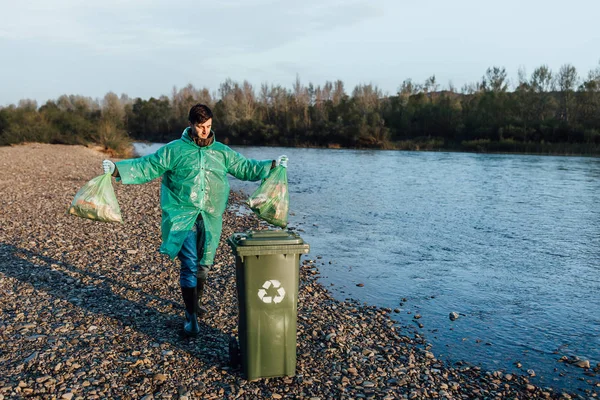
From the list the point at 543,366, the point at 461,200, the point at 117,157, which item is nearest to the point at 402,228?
the point at 461,200

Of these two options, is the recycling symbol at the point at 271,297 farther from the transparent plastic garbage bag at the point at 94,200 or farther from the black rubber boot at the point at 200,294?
the transparent plastic garbage bag at the point at 94,200

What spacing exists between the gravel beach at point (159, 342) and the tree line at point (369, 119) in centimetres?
2600

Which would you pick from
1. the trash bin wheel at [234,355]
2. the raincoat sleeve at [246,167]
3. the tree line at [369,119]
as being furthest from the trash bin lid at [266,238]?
the tree line at [369,119]

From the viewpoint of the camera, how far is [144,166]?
449cm

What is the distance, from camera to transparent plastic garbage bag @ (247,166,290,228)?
181 inches

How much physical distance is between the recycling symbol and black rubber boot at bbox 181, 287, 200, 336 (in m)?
1.09

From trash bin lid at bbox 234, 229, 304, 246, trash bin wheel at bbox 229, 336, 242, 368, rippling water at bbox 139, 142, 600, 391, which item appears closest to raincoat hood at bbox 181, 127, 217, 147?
trash bin lid at bbox 234, 229, 304, 246

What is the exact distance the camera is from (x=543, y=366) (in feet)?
16.7

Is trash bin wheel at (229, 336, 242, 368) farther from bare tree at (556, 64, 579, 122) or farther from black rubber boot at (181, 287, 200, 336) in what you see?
bare tree at (556, 64, 579, 122)

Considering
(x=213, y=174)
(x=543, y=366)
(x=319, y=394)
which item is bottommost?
(x=543, y=366)

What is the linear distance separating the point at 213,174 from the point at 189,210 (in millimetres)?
389

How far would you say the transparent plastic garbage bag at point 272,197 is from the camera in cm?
460

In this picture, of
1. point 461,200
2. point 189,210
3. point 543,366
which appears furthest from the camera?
point 461,200

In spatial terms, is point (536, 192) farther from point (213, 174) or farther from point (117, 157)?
point (117, 157)
